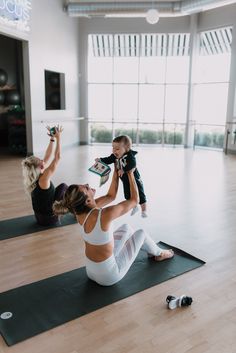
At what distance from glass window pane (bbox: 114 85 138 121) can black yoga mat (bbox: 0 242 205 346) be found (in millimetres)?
9088

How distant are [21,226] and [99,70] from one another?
8468 mm

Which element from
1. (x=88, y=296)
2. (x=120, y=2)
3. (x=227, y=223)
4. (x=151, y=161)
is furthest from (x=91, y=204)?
(x=120, y=2)

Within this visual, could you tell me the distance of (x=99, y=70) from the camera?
1124 centimetres

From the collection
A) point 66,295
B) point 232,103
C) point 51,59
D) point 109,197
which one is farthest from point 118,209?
point 232,103

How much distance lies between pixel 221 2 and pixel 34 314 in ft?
25.1

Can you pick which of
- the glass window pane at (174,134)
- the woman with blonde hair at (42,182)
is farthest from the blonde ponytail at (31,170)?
the glass window pane at (174,134)

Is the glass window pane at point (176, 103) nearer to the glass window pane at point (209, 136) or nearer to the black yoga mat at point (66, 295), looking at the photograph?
the glass window pane at point (209, 136)

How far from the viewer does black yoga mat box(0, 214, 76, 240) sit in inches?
146

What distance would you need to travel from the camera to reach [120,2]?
8.77 m

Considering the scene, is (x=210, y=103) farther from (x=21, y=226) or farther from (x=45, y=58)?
(x=21, y=226)

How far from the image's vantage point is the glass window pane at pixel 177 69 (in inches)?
429

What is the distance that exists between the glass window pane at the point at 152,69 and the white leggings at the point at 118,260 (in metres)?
9.29

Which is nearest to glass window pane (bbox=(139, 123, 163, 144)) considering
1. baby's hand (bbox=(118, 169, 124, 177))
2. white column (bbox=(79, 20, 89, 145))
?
white column (bbox=(79, 20, 89, 145))

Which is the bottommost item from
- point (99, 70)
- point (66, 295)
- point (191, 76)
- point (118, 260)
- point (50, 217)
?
point (66, 295)
